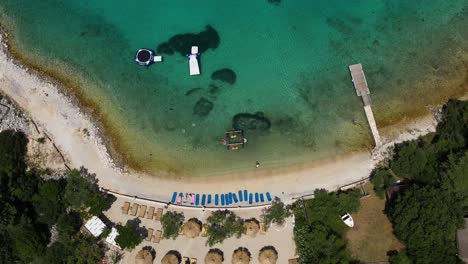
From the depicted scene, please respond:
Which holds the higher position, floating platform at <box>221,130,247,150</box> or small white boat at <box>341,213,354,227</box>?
floating platform at <box>221,130,247,150</box>

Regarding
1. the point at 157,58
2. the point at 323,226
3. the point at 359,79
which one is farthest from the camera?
the point at 157,58

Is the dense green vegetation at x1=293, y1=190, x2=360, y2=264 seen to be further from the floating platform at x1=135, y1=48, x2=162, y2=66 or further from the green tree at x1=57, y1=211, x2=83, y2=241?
the floating platform at x1=135, y1=48, x2=162, y2=66

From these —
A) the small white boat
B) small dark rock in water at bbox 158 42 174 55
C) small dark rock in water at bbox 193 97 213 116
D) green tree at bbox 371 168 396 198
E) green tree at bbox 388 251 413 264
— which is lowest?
green tree at bbox 388 251 413 264

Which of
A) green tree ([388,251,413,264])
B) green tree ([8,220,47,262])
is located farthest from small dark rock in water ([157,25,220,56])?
green tree ([388,251,413,264])

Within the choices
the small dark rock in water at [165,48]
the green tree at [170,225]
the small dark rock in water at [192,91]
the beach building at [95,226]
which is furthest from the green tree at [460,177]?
the small dark rock in water at [165,48]

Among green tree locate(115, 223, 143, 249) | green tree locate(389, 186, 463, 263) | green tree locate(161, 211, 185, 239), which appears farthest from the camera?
green tree locate(161, 211, 185, 239)

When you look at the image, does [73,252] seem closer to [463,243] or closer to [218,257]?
[218,257]

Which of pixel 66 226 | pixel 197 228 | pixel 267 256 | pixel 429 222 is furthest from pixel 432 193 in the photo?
pixel 66 226
